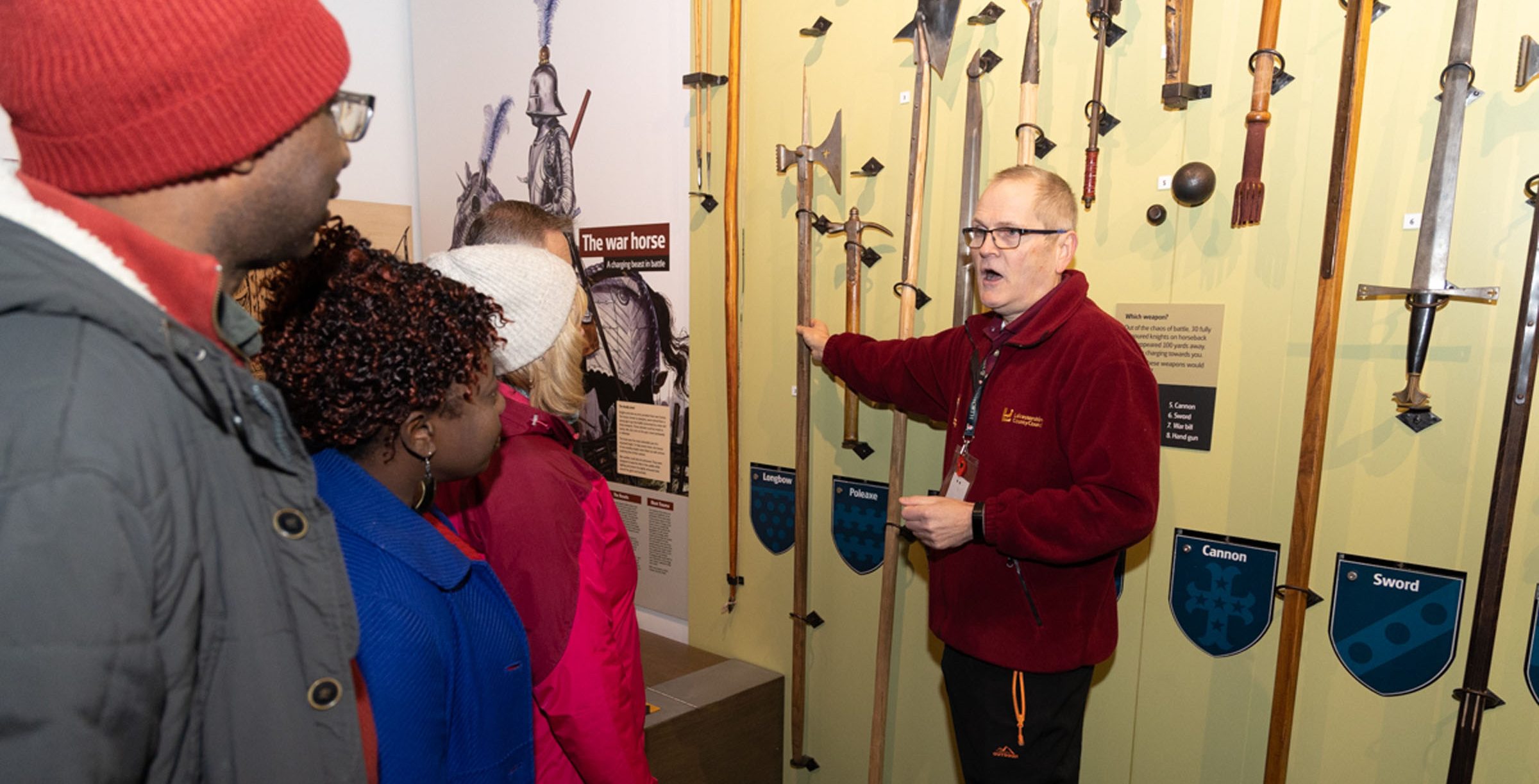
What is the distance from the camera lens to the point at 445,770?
46.2 inches

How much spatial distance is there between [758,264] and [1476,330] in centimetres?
204

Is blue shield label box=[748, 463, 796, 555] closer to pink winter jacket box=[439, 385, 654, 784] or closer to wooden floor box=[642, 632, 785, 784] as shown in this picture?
wooden floor box=[642, 632, 785, 784]

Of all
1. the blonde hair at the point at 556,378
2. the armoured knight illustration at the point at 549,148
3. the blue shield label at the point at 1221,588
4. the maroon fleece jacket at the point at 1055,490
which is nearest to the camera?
the blonde hair at the point at 556,378

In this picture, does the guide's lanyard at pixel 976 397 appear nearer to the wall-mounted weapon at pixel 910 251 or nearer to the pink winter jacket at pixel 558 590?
the wall-mounted weapon at pixel 910 251

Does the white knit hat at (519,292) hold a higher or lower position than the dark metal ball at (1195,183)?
lower

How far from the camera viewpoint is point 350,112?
2.81ft

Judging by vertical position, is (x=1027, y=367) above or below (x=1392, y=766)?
above

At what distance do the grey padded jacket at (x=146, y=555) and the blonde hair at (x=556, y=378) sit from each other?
3.17ft

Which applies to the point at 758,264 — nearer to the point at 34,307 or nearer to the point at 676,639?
the point at 676,639

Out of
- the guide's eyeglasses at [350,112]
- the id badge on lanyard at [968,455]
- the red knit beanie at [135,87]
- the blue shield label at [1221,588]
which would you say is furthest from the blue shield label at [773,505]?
the red knit beanie at [135,87]

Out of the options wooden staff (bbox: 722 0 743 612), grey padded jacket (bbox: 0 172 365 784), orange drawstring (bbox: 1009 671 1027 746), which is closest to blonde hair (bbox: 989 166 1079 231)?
orange drawstring (bbox: 1009 671 1027 746)

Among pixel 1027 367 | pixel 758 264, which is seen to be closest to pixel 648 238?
pixel 758 264

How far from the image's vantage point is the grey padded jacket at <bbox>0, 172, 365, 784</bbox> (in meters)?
0.56

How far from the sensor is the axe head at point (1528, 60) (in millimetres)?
1770
